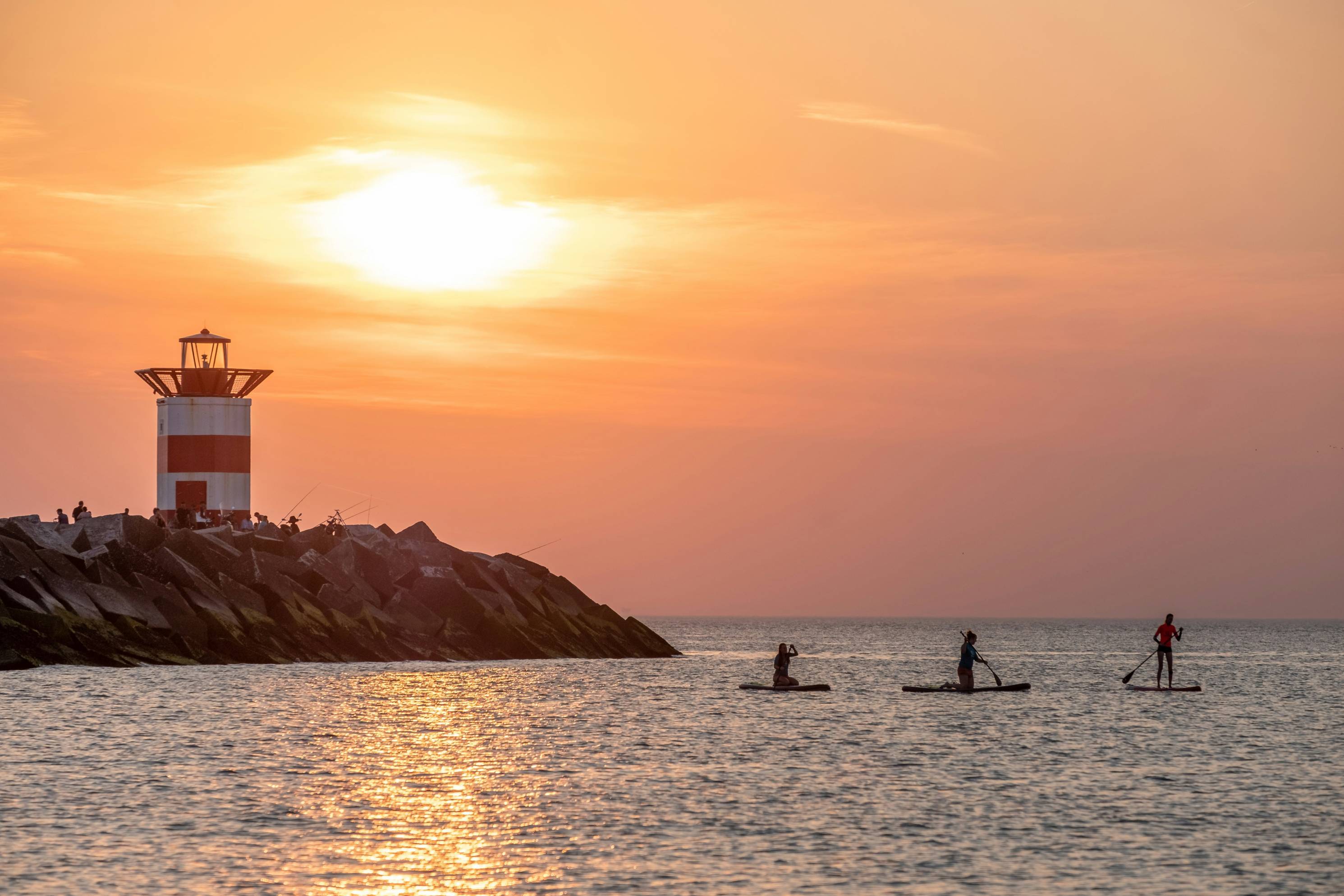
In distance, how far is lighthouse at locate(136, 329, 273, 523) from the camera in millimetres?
70875

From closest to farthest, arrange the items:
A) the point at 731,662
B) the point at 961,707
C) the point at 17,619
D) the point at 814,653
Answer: the point at 961,707
the point at 17,619
the point at 731,662
the point at 814,653

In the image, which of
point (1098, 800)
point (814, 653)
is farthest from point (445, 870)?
point (814, 653)

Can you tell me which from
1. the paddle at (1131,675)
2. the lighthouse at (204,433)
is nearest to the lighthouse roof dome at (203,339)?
the lighthouse at (204,433)

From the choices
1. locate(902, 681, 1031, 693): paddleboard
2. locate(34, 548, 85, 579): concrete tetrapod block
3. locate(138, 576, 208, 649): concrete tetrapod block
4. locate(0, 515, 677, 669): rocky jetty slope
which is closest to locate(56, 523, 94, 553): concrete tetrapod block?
locate(0, 515, 677, 669): rocky jetty slope

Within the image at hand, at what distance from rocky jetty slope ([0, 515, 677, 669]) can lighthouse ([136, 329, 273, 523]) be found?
123 inches

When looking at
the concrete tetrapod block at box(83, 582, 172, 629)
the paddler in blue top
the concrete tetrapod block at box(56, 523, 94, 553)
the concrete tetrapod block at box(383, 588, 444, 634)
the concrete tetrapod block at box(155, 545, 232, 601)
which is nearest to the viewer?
the paddler in blue top

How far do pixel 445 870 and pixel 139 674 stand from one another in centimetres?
3936

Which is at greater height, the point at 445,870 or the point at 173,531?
A: the point at 173,531

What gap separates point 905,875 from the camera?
20.0 m

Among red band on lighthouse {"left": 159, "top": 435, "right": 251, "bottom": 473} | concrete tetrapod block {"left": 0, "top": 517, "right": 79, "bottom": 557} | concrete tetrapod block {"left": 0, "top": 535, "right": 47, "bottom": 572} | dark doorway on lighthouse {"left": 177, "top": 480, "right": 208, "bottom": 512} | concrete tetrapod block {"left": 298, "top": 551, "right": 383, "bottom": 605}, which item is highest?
red band on lighthouse {"left": 159, "top": 435, "right": 251, "bottom": 473}

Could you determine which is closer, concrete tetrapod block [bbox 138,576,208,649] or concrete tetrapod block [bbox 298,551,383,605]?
A: concrete tetrapod block [bbox 138,576,208,649]

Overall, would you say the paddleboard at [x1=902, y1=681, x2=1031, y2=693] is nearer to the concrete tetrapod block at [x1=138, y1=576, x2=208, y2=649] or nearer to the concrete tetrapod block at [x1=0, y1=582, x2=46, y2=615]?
the concrete tetrapod block at [x1=138, y1=576, x2=208, y2=649]

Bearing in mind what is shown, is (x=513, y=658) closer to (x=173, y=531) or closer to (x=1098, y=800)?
(x=173, y=531)

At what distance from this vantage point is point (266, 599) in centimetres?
6162
